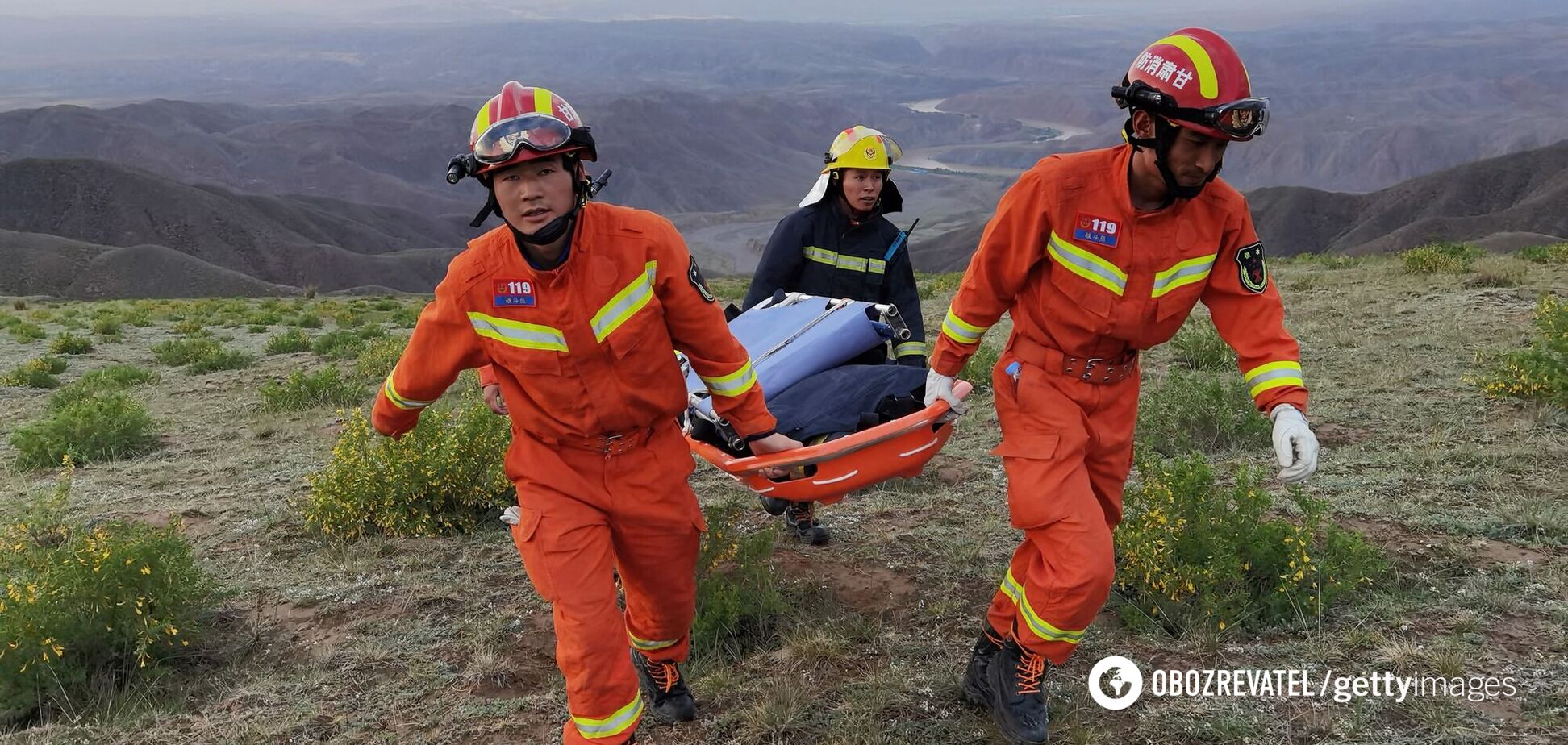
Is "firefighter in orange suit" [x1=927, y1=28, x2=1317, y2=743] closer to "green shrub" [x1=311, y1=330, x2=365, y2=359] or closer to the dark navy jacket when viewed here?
the dark navy jacket

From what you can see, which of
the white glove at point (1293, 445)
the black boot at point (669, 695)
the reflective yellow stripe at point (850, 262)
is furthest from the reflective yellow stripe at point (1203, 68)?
the black boot at point (669, 695)

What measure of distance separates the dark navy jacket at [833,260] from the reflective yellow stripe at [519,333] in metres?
2.58

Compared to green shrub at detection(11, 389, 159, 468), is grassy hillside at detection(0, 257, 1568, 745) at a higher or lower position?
higher

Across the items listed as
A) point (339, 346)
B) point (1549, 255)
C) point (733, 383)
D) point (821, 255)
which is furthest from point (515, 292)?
point (1549, 255)

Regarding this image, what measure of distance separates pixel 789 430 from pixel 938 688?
1336 mm

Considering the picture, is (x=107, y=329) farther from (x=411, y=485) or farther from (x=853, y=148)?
(x=853, y=148)

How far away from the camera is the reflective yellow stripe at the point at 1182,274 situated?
3625 mm

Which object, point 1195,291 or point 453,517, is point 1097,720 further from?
point 453,517

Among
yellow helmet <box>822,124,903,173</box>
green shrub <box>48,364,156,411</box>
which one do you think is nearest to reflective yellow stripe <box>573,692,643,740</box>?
yellow helmet <box>822,124,903,173</box>

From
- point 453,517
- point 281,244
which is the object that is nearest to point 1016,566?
point 453,517

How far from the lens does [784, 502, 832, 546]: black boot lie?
229 inches

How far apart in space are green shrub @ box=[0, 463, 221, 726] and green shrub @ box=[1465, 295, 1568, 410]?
7821mm

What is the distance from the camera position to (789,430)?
4.86 m

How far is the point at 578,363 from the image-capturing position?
3.45m
